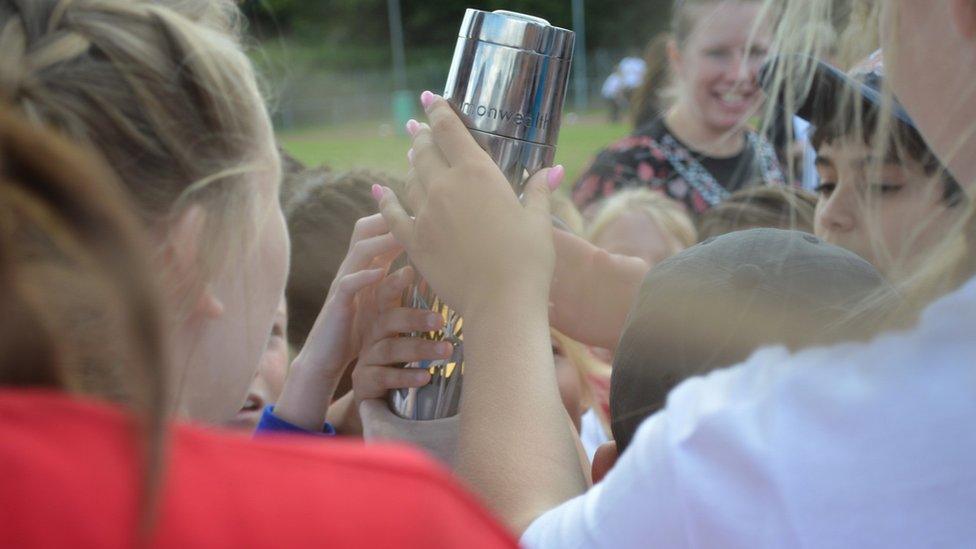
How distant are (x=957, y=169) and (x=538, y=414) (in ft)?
1.55

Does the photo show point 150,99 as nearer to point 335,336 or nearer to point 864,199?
point 335,336

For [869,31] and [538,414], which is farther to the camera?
[869,31]

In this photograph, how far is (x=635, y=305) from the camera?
119 cm

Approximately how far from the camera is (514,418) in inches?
38.1

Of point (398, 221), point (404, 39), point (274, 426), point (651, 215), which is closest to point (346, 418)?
point (274, 426)

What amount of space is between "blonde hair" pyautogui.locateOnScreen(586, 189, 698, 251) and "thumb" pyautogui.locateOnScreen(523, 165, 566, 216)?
155 cm

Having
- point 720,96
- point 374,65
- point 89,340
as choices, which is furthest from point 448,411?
point 374,65

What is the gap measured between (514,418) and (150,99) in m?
0.45

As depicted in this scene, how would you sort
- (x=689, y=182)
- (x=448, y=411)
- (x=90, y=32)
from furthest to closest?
(x=689, y=182)
(x=448, y=411)
(x=90, y=32)

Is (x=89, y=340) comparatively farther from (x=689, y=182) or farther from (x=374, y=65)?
(x=374, y=65)

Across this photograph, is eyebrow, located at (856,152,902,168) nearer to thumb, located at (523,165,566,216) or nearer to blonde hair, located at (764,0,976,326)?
blonde hair, located at (764,0,976,326)

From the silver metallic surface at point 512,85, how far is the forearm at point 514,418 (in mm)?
178

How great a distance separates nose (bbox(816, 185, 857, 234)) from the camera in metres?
1.68

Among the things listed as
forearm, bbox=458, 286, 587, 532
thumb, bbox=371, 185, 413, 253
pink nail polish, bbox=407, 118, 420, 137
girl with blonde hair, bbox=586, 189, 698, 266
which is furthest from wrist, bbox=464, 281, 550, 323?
girl with blonde hair, bbox=586, 189, 698, 266
